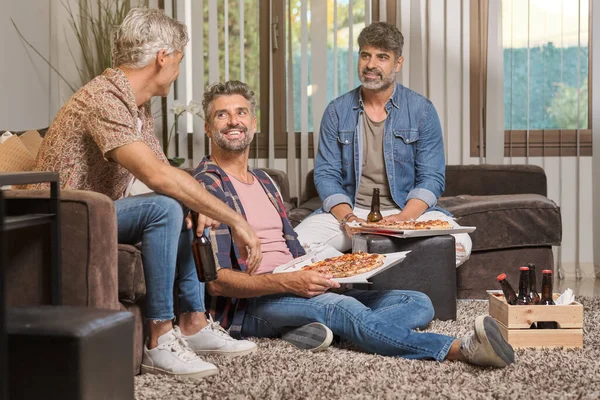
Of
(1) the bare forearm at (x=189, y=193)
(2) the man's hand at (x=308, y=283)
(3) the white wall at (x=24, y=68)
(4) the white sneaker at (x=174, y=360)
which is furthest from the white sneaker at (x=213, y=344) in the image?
(3) the white wall at (x=24, y=68)

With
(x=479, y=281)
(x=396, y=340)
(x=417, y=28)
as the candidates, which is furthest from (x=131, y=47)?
(x=417, y=28)

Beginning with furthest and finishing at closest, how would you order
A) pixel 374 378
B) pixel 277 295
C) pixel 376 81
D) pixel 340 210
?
pixel 376 81
pixel 340 210
pixel 277 295
pixel 374 378

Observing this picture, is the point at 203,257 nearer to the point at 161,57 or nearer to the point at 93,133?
the point at 93,133

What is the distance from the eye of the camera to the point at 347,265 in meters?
2.91

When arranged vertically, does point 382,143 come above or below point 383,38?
below

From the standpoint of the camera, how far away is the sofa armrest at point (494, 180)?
4707 millimetres

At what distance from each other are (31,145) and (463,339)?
1.75 meters

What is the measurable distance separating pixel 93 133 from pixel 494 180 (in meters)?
2.72

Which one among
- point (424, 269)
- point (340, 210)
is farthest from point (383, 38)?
point (424, 269)

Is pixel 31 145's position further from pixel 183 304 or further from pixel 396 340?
pixel 396 340

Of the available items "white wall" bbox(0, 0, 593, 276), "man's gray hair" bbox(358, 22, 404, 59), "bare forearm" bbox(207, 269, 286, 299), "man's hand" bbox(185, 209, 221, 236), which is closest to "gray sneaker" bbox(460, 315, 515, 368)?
"bare forearm" bbox(207, 269, 286, 299)

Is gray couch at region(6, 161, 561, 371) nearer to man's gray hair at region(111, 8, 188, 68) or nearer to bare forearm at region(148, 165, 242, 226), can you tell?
bare forearm at region(148, 165, 242, 226)

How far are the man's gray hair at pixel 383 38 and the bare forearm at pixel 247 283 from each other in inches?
60.0

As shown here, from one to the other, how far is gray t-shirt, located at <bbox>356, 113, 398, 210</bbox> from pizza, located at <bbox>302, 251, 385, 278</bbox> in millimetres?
959
